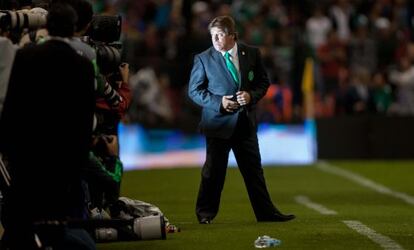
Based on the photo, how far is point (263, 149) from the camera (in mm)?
22984

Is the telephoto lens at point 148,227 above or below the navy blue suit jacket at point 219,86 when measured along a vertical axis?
below

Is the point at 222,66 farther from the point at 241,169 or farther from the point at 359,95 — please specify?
the point at 359,95

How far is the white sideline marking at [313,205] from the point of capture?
13138 mm

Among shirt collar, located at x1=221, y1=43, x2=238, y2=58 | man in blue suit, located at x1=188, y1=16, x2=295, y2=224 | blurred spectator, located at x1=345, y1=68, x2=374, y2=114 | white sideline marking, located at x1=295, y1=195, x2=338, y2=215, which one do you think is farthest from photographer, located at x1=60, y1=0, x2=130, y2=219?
blurred spectator, located at x1=345, y1=68, x2=374, y2=114

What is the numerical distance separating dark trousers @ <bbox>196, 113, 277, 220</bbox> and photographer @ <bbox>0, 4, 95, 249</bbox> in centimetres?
414

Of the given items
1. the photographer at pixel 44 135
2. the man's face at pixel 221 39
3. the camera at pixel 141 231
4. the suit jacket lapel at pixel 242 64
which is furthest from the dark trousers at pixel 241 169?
the photographer at pixel 44 135

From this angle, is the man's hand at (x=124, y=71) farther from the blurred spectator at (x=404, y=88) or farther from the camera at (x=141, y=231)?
the blurred spectator at (x=404, y=88)

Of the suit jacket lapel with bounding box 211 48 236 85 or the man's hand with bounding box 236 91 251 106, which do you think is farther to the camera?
the suit jacket lapel with bounding box 211 48 236 85

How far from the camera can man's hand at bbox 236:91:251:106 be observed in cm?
1158

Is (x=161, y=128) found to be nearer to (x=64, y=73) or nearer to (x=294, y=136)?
(x=294, y=136)

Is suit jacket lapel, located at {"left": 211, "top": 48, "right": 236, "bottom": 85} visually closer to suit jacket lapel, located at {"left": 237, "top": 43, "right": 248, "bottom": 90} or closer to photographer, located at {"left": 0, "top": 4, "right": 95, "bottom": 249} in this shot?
suit jacket lapel, located at {"left": 237, "top": 43, "right": 248, "bottom": 90}

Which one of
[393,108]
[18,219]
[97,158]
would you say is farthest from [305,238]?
[393,108]

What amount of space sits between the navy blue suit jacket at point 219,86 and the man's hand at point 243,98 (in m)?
0.11

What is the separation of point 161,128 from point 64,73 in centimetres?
1545
